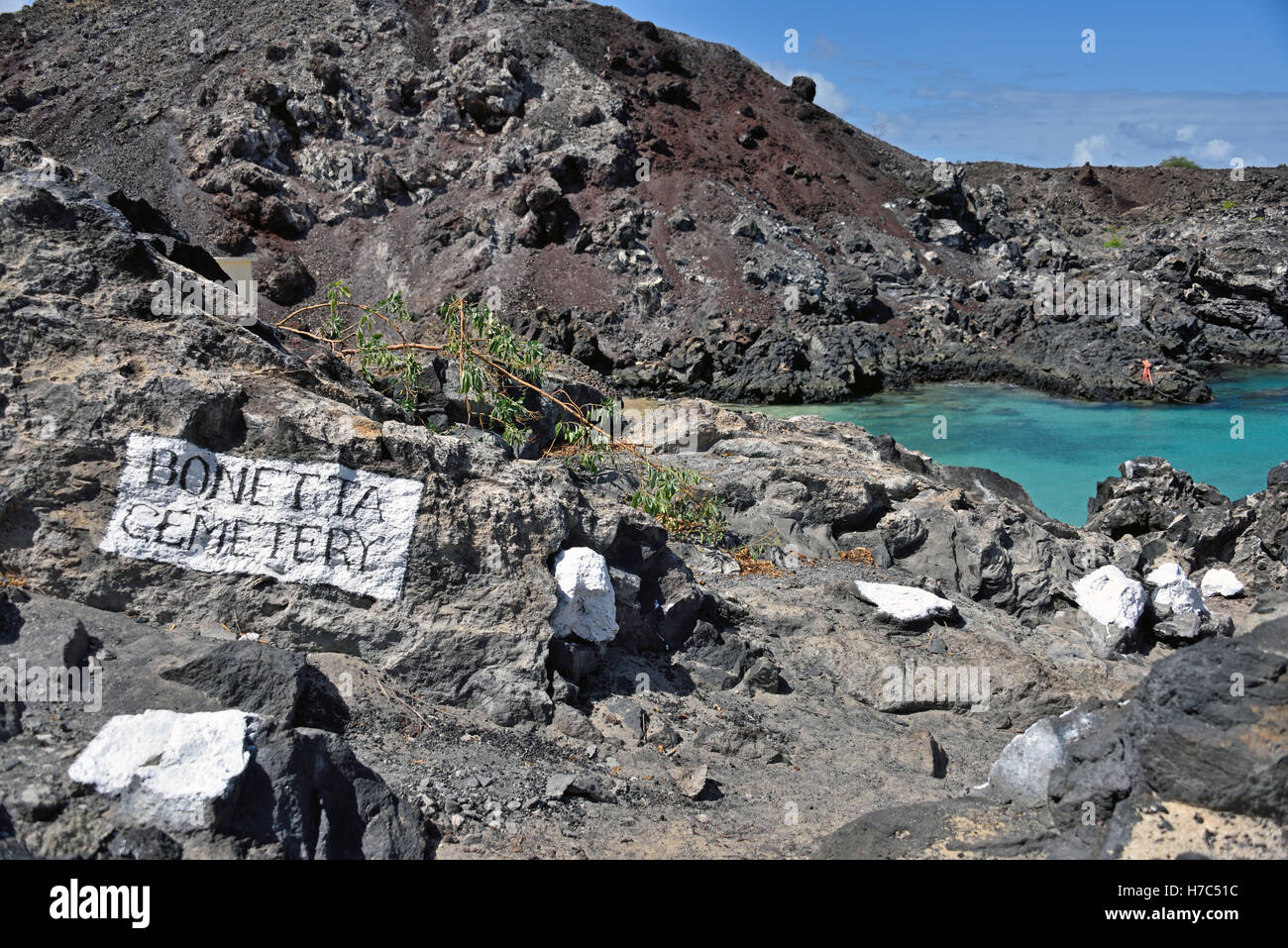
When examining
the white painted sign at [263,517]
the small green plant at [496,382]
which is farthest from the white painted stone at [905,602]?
the white painted sign at [263,517]

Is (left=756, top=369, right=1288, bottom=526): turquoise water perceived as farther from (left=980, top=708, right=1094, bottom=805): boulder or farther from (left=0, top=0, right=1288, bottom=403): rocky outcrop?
(left=980, top=708, right=1094, bottom=805): boulder

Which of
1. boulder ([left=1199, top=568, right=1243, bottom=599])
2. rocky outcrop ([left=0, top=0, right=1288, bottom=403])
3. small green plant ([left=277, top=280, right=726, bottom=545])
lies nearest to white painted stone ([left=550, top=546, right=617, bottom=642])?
small green plant ([left=277, top=280, right=726, bottom=545])

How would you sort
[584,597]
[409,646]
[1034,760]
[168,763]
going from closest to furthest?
[168,763] → [1034,760] → [409,646] → [584,597]

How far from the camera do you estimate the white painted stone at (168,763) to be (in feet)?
10.2

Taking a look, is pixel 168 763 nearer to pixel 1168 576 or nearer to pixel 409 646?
pixel 409 646

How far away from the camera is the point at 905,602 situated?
730 centimetres

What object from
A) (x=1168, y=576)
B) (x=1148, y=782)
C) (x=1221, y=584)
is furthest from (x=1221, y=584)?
(x=1148, y=782)

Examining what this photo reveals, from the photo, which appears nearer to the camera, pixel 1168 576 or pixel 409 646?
pixel 409 646

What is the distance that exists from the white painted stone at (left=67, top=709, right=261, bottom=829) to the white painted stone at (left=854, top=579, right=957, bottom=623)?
518 centimetres

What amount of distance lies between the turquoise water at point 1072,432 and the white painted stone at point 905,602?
10.8m

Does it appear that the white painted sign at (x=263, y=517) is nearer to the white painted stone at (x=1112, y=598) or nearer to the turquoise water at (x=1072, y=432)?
the white painted stone at (x=1112, y=598)

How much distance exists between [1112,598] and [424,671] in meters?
6.33

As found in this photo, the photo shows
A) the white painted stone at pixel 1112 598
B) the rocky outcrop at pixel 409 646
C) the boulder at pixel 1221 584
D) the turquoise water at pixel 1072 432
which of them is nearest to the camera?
the rocky outcrop at pixel 409 646

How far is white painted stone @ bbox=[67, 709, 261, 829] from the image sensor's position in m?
3.10
